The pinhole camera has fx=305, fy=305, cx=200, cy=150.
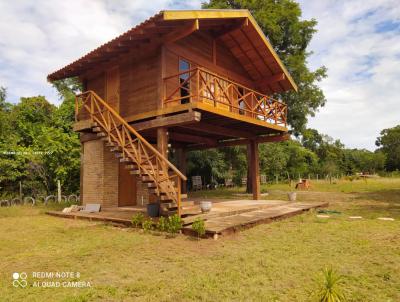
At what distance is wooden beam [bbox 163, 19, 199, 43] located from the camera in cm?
970

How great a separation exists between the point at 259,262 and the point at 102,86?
1070cm

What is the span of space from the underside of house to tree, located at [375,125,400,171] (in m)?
62.5

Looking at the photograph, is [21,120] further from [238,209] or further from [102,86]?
[238,209]

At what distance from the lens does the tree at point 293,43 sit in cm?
2205

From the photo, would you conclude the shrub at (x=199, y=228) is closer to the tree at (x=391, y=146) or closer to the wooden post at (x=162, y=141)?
the wooden post at (x=162, y=141)

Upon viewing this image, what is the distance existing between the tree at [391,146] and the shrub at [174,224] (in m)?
70.8

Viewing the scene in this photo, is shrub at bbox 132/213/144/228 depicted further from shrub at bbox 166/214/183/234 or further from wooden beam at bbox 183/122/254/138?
wooden beam at bbox 183/122/254/138

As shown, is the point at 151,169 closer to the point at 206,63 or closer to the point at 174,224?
the point at 174,224

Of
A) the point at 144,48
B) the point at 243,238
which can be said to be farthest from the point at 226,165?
the point at 243,238

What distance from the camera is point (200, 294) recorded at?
14.0ft

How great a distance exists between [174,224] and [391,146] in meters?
77.7

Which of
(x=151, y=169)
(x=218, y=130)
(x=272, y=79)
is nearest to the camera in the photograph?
(x=151, y=169)

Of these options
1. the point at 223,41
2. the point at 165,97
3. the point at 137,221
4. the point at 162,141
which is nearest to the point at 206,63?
the point at 223,41

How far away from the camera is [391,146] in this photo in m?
71.2
